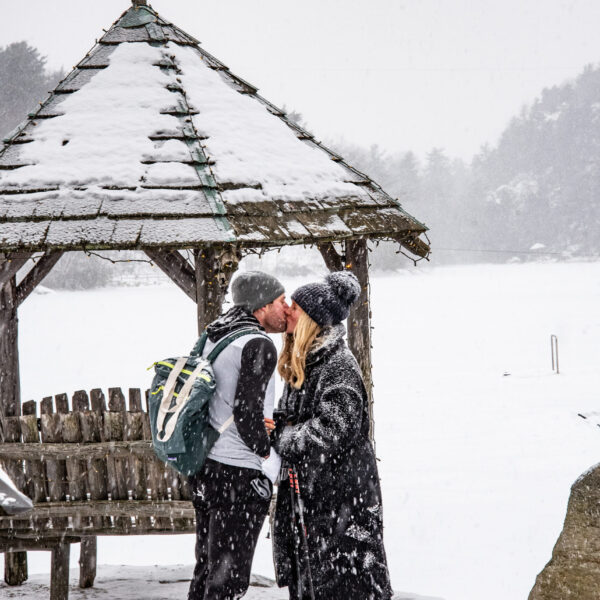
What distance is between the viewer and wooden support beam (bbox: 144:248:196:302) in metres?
4.56

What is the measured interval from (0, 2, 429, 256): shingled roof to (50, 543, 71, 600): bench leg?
7.08ft

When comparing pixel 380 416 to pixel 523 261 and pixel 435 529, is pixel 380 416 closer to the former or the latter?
pixel 435 529

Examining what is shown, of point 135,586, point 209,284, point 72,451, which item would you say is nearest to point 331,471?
point 209,284

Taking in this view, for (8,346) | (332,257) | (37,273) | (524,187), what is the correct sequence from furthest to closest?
(524,187) → (8,346) → (37,273) → (332,257)

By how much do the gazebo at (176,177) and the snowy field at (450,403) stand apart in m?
2.20

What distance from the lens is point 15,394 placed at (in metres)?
6.12

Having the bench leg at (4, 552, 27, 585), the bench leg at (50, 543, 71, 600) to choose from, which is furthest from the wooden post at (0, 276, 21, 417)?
the bench leg at (50, 543, 71, 600)

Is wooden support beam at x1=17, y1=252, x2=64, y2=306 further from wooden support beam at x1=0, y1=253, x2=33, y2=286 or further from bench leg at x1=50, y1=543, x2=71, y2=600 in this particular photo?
bench leg at x1=50, y1=543, x2=71, y2=600

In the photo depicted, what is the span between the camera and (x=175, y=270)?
15.2ft

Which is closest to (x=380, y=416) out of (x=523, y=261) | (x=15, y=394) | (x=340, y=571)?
(x=15, y=394)

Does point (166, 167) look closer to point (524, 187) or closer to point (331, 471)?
point (331, 471)

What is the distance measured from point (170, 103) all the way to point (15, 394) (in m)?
2.96

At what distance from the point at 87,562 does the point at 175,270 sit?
8.09ft

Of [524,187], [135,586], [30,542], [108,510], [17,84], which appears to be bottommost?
[135,586]
